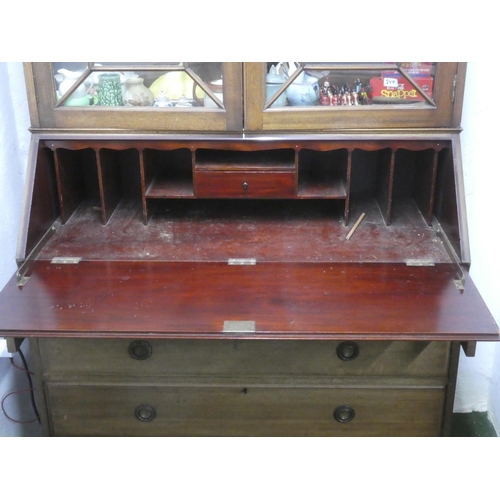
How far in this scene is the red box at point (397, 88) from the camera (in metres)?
1.47

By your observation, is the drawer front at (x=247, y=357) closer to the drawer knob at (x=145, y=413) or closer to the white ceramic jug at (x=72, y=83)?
the drawer knob at (x=145, y=413)

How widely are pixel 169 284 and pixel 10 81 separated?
843mm

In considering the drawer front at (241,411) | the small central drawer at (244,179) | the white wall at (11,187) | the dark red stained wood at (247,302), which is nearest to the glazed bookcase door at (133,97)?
the small central drawer at (244,179)

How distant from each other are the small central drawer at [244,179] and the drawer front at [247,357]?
0.41m

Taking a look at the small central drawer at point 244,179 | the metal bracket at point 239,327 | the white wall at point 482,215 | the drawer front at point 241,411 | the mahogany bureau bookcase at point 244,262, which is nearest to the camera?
the metal bracket at point 239,327

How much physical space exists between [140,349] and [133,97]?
0.65 metres

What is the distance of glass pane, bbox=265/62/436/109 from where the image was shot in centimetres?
145

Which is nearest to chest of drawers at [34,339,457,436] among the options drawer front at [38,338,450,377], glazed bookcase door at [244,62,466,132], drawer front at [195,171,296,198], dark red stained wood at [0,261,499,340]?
drawer front at [38,338,450,377]

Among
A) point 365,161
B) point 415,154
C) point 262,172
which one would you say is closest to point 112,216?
point 262,172

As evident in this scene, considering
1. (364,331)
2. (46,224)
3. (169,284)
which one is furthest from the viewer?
(46,224)

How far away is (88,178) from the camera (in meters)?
1.79

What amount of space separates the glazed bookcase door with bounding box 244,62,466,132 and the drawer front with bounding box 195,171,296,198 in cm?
13

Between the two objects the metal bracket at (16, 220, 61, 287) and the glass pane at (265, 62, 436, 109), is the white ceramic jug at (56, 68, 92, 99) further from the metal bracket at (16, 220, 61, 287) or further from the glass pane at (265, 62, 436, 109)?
the glass pane at (265, 62, 436, 109)
